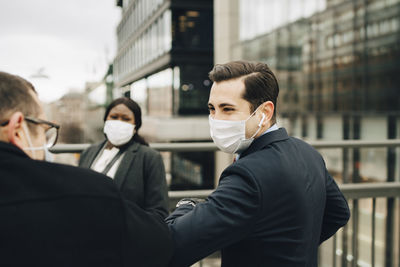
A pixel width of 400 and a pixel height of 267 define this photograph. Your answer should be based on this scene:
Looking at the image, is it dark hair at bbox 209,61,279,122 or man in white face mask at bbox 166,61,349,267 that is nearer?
man in white face mask at bbox 166,61,349,267

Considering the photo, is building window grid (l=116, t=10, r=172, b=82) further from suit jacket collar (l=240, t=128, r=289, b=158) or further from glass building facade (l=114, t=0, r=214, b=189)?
suit jacket collar (l=240, t=128, r=289, b=158)

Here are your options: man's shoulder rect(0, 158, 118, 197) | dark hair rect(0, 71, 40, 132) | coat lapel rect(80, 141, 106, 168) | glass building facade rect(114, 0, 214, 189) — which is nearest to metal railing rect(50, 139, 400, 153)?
coat lapel rect(80, 141, 106, 168)

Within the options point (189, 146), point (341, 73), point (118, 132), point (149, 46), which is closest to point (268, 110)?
point (189, 146)

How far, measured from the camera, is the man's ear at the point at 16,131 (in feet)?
4.19

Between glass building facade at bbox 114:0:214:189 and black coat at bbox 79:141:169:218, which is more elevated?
glass building facade at bbox 114:0:214:189

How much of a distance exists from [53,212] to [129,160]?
6.70 feet

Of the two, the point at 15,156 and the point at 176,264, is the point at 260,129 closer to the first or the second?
the point at 176,264

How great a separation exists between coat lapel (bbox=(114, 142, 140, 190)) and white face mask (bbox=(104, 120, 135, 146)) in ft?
0.45

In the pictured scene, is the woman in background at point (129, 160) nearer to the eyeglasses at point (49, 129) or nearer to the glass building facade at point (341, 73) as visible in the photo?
the eyeglasses at point (49, 129)

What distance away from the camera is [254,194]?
4.92ft

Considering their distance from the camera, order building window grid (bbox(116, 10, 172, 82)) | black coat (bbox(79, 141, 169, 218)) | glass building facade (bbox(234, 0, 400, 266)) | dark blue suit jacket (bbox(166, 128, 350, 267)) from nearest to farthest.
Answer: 1. dark blue suit jacket (bbox(166, 128, 350, 267))
2. black coat (bbox(79, 141, 169, 218))
3. glass building facade (bbox(234, 0, 400, 266))
4. building window grid (bbox(116, 10, 172, 82))

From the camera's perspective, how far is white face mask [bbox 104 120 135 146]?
11.3 feet

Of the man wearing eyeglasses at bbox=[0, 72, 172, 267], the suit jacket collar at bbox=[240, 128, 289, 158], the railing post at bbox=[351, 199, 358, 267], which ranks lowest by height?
the railing post at bbox=[351, 199, 358, 267]

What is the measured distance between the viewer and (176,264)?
1.50 metres
